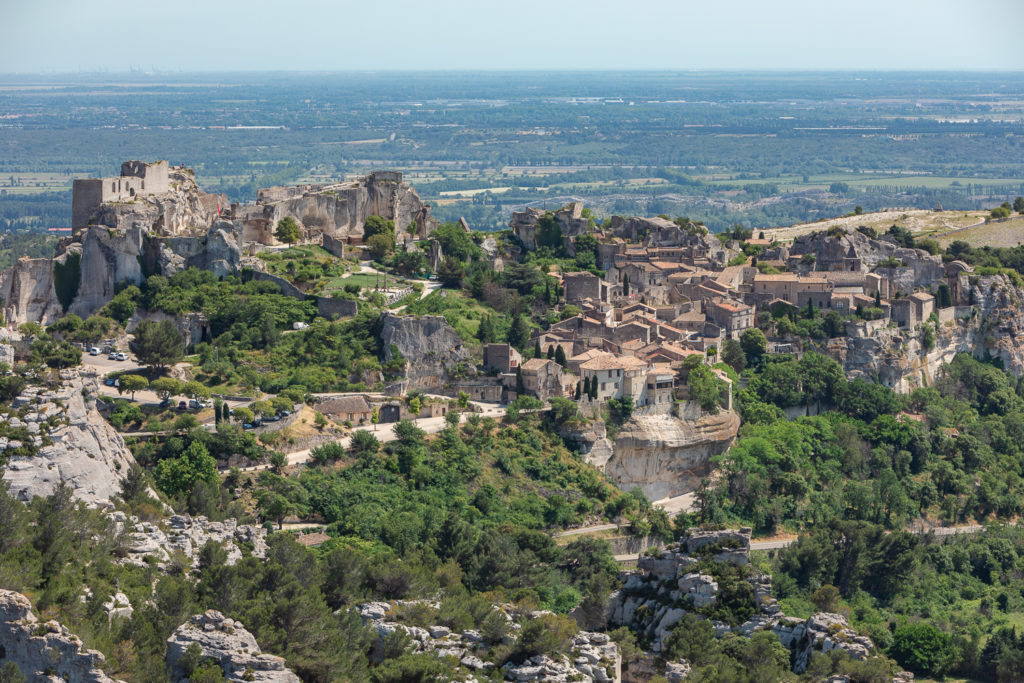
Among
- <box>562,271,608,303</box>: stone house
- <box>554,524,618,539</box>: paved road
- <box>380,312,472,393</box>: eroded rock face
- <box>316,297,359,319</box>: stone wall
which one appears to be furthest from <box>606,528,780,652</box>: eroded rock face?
<box>562,271,608,303</box>: stone house

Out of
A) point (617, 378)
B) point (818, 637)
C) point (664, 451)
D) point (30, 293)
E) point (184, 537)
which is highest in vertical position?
point (30, 293)

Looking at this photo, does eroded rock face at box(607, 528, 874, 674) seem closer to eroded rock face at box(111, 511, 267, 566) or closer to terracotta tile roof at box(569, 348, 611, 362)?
eroded rock face at box(111, 511, 267, 566)

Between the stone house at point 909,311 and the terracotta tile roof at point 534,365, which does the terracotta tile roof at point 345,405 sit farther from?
the stone house at point 909,311

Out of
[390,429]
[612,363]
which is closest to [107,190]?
[390,429]

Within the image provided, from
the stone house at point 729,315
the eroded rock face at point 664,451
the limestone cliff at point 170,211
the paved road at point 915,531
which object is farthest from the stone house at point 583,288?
the paved road at point 915,531

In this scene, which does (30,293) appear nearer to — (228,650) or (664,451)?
(664,451)

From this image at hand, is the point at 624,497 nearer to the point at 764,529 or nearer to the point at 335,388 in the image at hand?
the point at 764,529
